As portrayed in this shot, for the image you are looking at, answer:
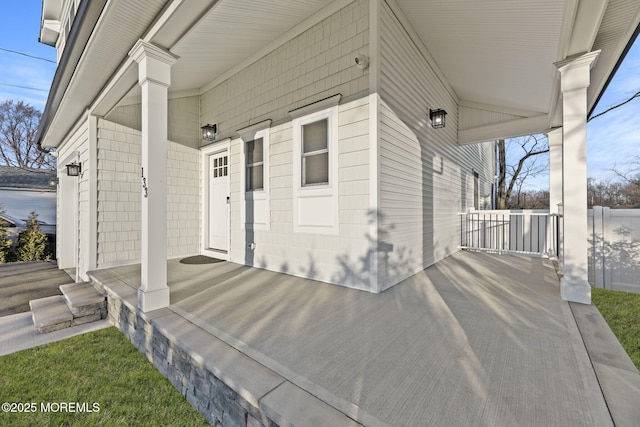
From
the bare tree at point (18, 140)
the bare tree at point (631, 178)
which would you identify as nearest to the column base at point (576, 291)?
the bare tree at point (631, 178)

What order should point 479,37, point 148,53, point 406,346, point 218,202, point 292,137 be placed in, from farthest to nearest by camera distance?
point 218,202
point 292,137
point 479,37
point 148,53
point 406,346

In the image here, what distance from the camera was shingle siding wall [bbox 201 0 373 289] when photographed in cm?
334

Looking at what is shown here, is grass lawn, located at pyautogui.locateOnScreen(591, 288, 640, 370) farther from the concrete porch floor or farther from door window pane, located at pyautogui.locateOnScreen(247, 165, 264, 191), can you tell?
door window pane, located at pyautogui.locateOnScreen(247, 165, 264, 191)

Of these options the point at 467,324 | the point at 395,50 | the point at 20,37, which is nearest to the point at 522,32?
the point at 395,50

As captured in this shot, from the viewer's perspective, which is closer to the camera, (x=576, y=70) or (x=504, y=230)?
(x=576, y=70)

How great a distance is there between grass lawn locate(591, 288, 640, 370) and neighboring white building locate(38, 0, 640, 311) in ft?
A: 1.49

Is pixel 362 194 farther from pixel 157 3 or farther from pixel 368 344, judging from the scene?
pixel 157 3

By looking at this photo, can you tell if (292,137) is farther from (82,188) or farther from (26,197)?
(26,197)

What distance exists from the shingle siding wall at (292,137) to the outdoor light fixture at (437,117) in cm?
188

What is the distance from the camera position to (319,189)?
371 cm

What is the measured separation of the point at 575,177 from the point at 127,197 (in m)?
6.31

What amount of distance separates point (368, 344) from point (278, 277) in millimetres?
2104

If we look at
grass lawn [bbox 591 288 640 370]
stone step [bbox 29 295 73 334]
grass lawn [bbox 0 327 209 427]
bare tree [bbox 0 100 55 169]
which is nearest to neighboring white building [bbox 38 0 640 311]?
grass lawn [bbox 591 288 640 370]

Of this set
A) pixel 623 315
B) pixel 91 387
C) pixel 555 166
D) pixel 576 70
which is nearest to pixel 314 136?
pixel 576 70
